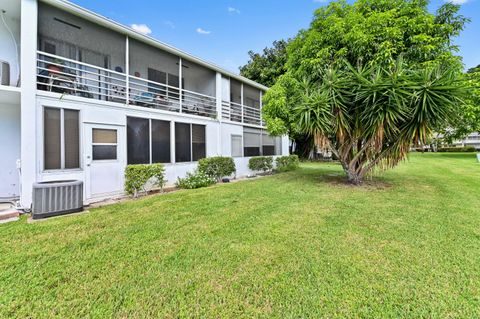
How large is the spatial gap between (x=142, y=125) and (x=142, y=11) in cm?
842

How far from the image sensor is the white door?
245 inches

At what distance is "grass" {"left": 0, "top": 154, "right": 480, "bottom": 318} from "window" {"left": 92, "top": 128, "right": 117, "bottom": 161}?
6.09 feet

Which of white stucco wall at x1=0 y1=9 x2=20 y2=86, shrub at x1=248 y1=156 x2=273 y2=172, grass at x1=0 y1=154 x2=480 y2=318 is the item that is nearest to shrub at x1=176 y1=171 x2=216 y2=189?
grass at x1=0 y1=154 x2=480 y2=318

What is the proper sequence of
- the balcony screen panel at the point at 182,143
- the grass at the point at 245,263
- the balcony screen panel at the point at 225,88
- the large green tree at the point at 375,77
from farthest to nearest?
the balcony screen panel at the point at 225,88
the balcony screen panel at the point at 182,143
the large green tree at the point at 375,77
the grass at the point at 245,263

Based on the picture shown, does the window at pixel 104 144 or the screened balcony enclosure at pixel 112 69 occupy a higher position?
the screened balcony enclosure at pixel 112 69

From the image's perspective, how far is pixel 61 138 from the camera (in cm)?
579

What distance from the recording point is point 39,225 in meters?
4.26

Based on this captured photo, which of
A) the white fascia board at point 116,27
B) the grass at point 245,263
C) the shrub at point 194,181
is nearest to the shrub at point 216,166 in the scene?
the shrub at point 194,181

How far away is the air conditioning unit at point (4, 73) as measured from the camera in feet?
19.3

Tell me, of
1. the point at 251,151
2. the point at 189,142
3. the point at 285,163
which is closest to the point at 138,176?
the point at 189,142

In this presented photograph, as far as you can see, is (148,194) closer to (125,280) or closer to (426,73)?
(125,280)

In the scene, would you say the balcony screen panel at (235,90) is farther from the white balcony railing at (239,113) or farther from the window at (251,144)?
the window at (251,144)

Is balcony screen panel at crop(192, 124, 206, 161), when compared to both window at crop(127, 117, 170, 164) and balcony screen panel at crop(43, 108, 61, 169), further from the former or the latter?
balcony screen panel at crop(43, 108, 61, 169)

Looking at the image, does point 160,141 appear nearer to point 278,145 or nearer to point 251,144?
point 251,144
